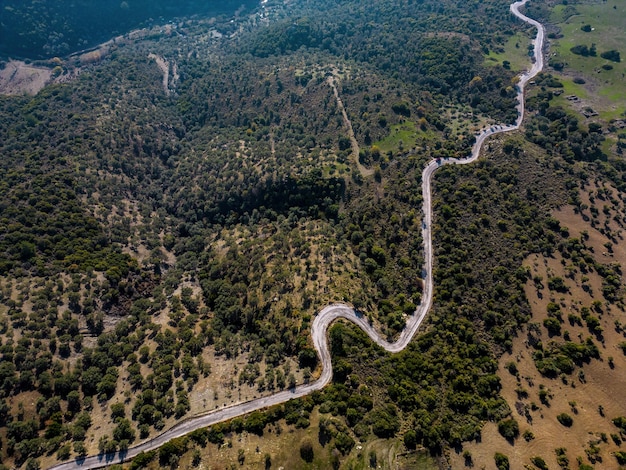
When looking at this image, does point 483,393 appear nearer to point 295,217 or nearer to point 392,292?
point 392,292

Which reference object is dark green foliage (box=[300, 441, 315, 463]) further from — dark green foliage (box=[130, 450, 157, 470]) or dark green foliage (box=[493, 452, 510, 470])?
dark green foliage (box=[493, 452, 510, 470])

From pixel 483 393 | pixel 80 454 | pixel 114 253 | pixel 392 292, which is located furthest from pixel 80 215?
pixel 483 393

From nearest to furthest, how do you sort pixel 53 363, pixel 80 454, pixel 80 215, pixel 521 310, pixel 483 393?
pixel 80 454 → pixel 483 393 → pixel 53 363 → pixel 521 310 → pixel 80 215

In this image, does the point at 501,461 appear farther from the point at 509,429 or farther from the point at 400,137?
the point at 400,137

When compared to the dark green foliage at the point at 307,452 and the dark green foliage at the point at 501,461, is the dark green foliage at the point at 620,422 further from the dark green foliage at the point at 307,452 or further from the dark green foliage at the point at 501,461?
the dark green foliage at the point at 307,452

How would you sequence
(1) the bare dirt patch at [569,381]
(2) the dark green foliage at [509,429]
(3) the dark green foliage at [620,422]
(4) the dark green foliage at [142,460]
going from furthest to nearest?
(3) the dark green foliage at [620,422]
(2) the dark green foliage at [509,429]
(1) the bare dirt patch at [569,381]
(4) the dark green foliage at [142,460]

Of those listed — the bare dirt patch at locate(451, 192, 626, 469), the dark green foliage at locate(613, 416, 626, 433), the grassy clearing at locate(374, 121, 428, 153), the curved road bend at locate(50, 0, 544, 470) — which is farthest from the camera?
the grassy clearing at locate(374, 121, 428, 153)

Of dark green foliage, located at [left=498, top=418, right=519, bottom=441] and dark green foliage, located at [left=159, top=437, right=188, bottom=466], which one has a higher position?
dark green foliage, located at [left=159, top=437, right=188, bottom=466]

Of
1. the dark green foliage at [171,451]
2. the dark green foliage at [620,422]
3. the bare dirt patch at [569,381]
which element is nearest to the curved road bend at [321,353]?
the dark green foliage at [171,451]

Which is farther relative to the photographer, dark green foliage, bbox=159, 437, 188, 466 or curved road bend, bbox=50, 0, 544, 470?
curved road bend, bbox=50, 0, 544, 470

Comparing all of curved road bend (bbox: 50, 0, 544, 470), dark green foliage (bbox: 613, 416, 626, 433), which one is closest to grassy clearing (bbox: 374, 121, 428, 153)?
curved road bend (bbox: 50, 0, 544, 470)

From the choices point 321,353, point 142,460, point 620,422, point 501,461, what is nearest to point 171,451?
point 142,460
